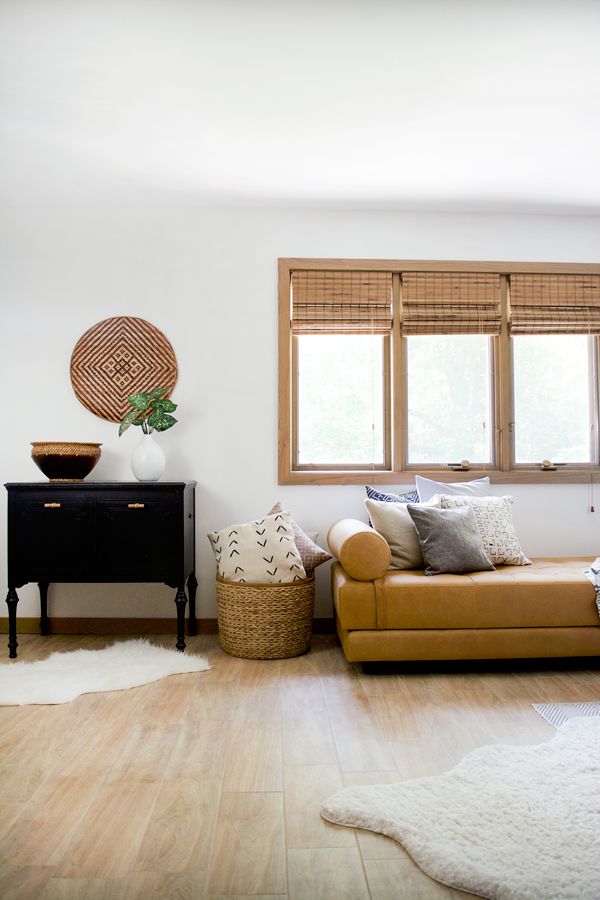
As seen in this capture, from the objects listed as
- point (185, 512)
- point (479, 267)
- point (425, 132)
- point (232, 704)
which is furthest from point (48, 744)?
point (479, 267)

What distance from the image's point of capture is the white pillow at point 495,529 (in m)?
3.32

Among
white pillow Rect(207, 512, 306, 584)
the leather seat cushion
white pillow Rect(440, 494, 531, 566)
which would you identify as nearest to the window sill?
white pillow Rect(440, 494, 531, 566)

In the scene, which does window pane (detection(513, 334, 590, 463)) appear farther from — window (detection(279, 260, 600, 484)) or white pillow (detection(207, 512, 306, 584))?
white pillow (detection(207, 512, 306, 584))

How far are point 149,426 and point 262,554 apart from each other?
1058 mm

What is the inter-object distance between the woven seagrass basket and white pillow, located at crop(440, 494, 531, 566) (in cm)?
100

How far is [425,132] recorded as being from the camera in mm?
2953

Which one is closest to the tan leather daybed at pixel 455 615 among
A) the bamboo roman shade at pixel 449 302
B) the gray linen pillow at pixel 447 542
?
the gray linen pillow at pixel 447 542

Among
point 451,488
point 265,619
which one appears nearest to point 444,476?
point 451,488

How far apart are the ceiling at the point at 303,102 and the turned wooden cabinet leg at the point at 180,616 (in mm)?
2371

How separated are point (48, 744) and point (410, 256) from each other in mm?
3370

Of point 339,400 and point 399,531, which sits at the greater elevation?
point 339,400

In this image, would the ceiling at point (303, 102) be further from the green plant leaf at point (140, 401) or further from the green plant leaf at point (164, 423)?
the green plant leaf at point (164, 423)

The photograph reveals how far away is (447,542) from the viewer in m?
3.08

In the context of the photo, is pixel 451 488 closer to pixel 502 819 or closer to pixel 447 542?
pixel 447 542
